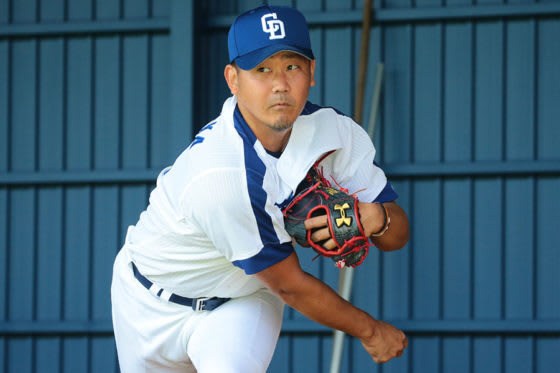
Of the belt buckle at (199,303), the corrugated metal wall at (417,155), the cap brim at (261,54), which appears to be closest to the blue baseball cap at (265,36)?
the cap brim at (261,54)

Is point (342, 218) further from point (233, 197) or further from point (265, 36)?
point (265, 36)

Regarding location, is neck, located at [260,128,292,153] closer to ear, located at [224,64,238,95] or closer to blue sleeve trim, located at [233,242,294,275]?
ear, located at [224,64,238,95]

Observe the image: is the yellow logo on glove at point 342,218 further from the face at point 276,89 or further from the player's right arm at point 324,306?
the face at point 276,89

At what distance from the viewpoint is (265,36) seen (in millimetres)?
2113

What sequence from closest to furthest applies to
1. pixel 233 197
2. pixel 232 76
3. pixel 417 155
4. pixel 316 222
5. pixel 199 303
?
pixel 233 197, pixel 316 222, pixel 232 76, pixel 199 303, pixel 417 155

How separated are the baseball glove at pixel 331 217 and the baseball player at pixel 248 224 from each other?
30 mm

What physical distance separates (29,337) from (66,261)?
20.5 inches

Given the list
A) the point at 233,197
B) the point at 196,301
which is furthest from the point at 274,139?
the point at 196,301

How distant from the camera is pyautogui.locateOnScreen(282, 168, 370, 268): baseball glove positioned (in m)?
2.12

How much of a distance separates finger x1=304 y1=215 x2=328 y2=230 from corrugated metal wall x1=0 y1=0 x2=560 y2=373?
2125 millimetres

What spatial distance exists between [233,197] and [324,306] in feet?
1.42

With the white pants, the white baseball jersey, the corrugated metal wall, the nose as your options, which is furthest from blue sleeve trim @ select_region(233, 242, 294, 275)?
the corrugated metal wall

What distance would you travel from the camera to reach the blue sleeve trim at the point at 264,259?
2072 millimetres

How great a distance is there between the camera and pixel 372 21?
4.25 meters
